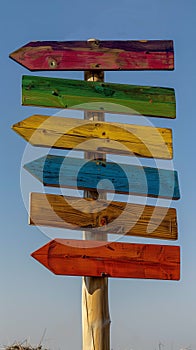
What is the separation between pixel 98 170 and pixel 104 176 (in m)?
0.07

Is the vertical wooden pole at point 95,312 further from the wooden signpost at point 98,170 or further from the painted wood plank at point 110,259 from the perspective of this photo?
the painted wood plank at point 110,259

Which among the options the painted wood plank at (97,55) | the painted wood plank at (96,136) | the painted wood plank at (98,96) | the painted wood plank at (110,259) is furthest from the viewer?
the painted wood plank at (97,55)

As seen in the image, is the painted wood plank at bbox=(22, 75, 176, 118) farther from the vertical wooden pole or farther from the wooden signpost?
the vertical wooden pole

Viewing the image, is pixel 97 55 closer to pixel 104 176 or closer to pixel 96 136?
pixel 96 136

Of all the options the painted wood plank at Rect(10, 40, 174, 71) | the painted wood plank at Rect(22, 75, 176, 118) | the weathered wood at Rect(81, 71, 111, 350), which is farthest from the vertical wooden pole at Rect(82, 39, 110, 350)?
the painted wood plank at Rect(10, 40, 174, 71)

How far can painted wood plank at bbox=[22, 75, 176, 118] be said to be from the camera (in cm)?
515

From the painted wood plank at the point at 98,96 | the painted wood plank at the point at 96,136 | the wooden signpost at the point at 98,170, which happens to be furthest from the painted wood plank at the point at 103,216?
the painted wood plank at the point at 98,96

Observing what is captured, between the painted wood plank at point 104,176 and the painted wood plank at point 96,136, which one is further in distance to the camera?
the painted wood plank at point 96,136

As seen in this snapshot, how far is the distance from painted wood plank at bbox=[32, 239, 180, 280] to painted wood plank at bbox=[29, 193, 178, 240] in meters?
0.12

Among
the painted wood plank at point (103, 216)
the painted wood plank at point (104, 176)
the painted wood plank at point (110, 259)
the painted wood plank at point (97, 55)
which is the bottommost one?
the painted wood plank at point (110, 259)

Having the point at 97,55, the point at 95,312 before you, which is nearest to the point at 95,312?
the point at 95,312

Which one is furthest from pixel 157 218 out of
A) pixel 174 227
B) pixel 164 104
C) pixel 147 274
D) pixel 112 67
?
pixel 112 67

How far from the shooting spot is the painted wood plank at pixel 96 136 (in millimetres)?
5031

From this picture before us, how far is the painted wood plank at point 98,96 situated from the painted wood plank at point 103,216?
84cm
